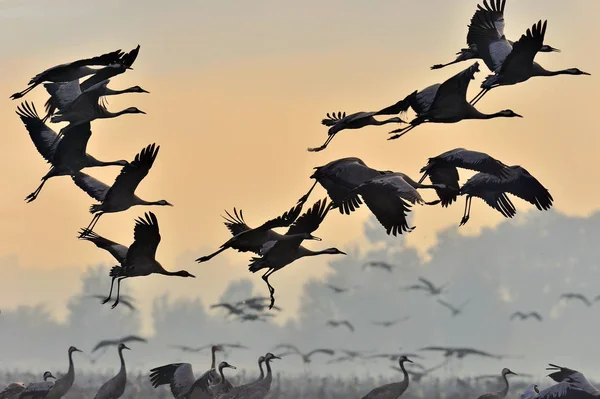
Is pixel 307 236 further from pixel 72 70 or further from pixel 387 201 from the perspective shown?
pixel 72 70

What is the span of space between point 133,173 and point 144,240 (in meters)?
1.77

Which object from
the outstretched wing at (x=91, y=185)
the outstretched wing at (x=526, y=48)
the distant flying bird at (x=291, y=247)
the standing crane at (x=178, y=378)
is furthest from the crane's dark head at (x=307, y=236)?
the standing crane at (x=178, y=378)

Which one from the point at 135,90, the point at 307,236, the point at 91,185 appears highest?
the point at 135,90

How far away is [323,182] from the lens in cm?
3425

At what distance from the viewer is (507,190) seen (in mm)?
34844

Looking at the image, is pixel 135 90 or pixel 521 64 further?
pixel 135 90

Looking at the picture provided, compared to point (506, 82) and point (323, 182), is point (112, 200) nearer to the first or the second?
point (323, 182)

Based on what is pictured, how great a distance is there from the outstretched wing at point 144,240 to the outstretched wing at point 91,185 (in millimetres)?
2180

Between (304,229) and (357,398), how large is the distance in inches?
1533

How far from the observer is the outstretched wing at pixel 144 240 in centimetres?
3578

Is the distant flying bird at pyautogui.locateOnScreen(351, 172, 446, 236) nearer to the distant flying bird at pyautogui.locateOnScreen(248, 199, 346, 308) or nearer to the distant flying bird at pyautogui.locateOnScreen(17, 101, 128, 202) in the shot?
the distant flying bird at pyautogui.locateOnScreen(248, 199, 346, 308)

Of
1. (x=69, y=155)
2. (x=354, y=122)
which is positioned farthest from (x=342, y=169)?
(x=69, y=155)

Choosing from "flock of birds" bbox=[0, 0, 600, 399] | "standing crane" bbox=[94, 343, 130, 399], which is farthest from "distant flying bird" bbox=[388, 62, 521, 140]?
"standing crane" bbox=[94, 343, 130, 399]

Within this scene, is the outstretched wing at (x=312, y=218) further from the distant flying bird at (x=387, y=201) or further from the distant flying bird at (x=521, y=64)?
the distant flying bird at (x=521, y=64)
